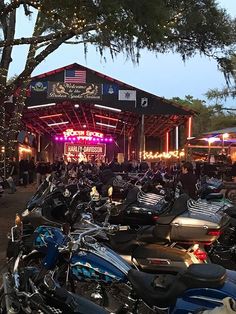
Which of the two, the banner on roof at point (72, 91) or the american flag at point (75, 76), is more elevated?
the american flag at point (75, 76)

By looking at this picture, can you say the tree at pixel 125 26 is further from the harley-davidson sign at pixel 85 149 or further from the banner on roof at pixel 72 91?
the harley-davidson sign at pixel 85 149

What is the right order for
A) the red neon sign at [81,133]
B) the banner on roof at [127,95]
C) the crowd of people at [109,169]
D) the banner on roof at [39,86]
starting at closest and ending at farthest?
the crowd of people at [109,169] → the banner on roof at [39,86] → the banner on roof at [127,95] → the red neon sign at [81,133]

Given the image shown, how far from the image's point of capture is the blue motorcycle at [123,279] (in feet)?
10.5

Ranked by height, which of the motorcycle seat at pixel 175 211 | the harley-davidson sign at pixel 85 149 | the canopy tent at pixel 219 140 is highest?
the canopy tent at pixel 219 140

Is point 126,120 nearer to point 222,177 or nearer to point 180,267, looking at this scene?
point 222,177

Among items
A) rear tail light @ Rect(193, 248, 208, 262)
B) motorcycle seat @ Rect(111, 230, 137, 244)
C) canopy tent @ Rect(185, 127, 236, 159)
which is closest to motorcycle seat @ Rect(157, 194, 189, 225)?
motorcycle seat @ Rect(111, 230, 137, 244)

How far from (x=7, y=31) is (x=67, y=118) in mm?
20381

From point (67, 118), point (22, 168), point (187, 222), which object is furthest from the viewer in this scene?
point (67, 118)

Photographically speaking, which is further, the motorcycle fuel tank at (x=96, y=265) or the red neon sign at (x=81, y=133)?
the red neon sign at (x=81, y=133)

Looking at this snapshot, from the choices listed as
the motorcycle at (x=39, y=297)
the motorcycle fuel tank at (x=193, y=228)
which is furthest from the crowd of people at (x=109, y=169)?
the motorcycle at (x=39, y=297)

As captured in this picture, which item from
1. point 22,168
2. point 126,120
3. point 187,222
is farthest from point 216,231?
point 126,120

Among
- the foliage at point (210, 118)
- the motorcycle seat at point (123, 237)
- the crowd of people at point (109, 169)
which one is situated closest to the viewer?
the motorcycle seat at point (123, 237)

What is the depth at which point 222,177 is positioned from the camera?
61.8 feet

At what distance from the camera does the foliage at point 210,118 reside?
56.2 meters
